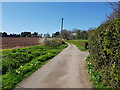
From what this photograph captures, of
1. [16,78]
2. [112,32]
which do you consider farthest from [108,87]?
[16,78]

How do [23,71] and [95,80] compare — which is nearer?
[95,80]

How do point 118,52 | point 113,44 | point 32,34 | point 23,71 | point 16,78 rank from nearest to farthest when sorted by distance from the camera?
point 118,52 < point 113,44 < point 16,78 < point 23,71 < point 32,34

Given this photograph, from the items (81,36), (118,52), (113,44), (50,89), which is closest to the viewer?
(118,52)

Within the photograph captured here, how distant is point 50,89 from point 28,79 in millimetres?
1653

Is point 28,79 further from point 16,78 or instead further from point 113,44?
point 113,44

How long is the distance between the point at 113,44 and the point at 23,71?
4.99m

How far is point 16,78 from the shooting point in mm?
6164

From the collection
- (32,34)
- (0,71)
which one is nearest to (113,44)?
(0,71)

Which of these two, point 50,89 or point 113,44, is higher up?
point 113,44

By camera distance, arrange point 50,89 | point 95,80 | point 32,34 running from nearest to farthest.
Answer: point 50,89, point 95,80, point 32,34

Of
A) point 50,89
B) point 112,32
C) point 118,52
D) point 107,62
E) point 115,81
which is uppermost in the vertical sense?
point 112,32

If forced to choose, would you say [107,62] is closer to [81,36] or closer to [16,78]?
[16,78]

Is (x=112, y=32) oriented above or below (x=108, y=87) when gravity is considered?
above

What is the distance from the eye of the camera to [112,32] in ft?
15.3
